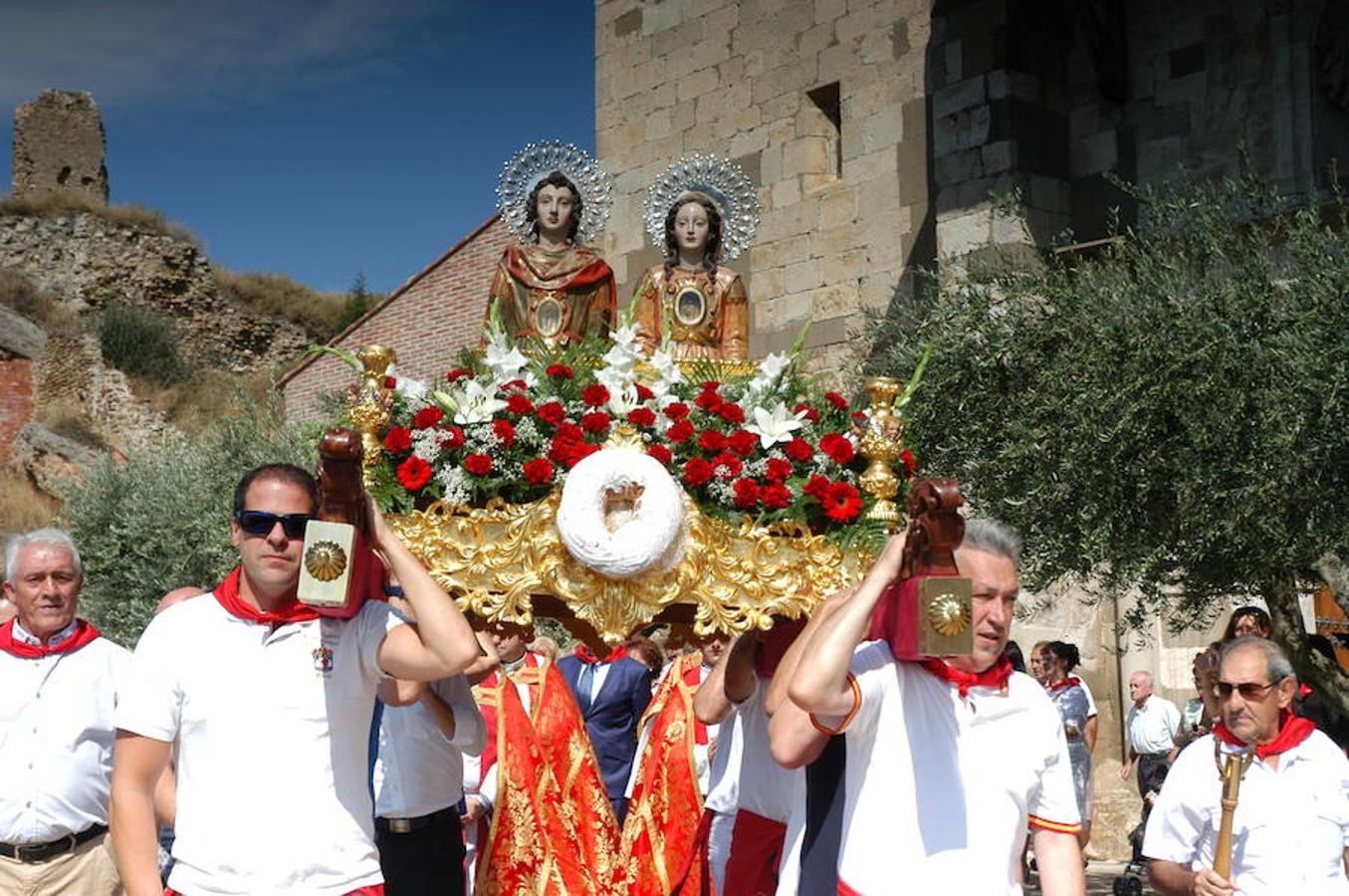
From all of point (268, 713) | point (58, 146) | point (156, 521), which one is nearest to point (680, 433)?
point (268, 713)

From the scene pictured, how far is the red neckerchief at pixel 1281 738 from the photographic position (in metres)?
5.09

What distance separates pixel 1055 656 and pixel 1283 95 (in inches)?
207

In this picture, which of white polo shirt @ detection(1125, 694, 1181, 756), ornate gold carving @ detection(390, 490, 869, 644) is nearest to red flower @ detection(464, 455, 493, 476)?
ornate gold carving @ detection(390, 490, 869, 644)

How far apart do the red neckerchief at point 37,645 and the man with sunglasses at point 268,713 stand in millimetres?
2298

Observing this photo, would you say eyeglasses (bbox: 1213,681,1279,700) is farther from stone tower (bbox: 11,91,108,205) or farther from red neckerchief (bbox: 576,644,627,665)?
stone tower (bbox: 11,91,108,205)

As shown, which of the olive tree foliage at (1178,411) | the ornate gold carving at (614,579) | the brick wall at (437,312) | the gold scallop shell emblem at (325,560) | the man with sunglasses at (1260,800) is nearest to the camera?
the gold scallop shell emblem at (325,560)

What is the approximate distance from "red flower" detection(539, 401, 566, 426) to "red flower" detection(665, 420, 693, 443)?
1.23ft

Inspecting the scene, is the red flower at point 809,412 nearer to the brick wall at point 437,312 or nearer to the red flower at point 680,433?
the red flower at point 680,433

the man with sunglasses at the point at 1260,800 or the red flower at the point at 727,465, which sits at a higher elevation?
the red flower at the point at 727,465

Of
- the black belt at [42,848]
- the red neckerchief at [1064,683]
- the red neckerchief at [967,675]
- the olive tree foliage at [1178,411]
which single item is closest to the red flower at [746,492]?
the red neckerchief at [967,675]

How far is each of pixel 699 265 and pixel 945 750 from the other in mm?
3885

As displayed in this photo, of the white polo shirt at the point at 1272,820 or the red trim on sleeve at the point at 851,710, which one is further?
the white polo shirt at the point at 1272,820

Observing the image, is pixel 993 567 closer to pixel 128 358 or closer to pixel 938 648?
pixel 938 648

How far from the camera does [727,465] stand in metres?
5.42
